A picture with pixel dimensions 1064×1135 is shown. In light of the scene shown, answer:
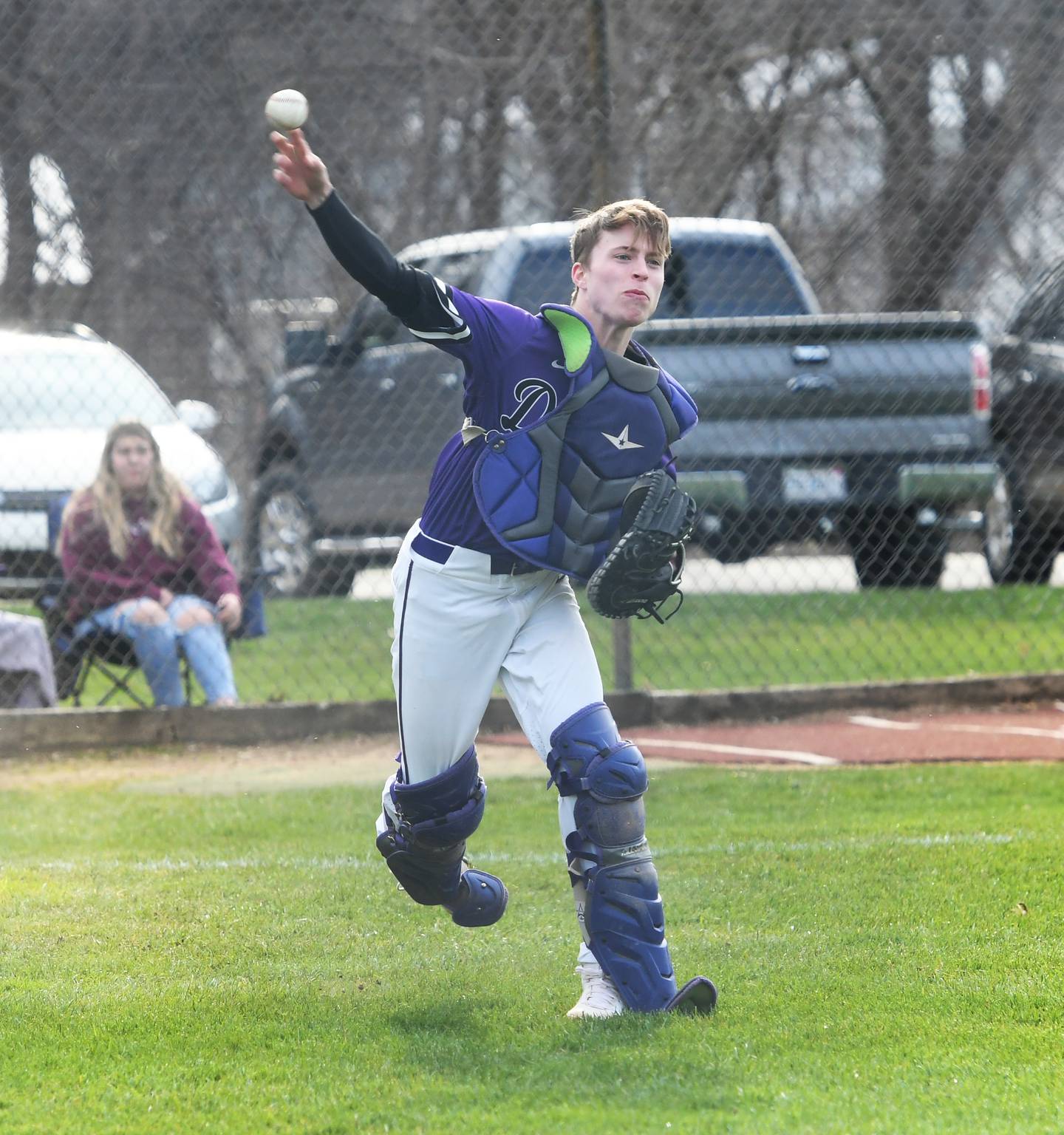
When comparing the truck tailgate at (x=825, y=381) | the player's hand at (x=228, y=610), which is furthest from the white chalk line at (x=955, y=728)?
the player's hand at (x=228, y=610)

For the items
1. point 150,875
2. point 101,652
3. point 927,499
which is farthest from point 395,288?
point 927,499

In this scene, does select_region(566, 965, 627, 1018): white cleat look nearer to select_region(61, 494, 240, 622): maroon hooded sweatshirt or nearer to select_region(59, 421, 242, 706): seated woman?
select_region(59, 421, 242, 706): seated woman

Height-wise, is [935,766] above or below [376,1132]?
below

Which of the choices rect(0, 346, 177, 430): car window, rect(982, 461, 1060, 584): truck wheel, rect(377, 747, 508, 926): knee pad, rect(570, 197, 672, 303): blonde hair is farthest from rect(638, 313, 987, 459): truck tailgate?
rect(377, 747, 508, 926): knee pad

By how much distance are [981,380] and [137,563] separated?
14.4 ft

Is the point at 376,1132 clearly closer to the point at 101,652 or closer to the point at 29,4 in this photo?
the point at 101,652

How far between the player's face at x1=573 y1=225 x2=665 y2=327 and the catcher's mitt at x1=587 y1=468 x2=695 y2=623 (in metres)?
0.37

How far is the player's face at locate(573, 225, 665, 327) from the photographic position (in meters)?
3.97

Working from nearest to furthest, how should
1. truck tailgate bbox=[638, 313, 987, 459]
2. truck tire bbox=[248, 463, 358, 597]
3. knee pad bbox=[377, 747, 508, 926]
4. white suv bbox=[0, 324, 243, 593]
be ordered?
knee pad bbox=[377, 747, 508, 926], truck tailgate bbox=[638, 313, 987, 459], white suv bbox=[0, 324, 243, 593], truck tire bbox=[248, 463, 358, 597]

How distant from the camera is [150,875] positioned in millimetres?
5273

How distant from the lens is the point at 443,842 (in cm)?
416

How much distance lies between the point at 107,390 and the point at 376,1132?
7.47 metres

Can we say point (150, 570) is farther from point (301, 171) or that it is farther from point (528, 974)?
point (301, 171)

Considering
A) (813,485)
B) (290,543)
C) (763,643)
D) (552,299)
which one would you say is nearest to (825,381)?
(813,485)
